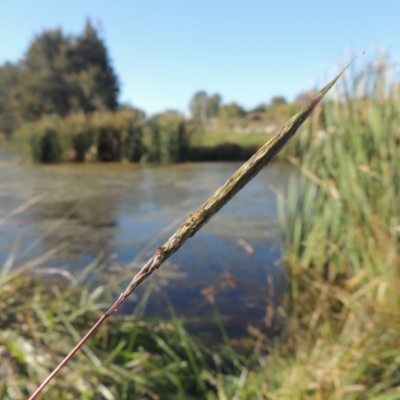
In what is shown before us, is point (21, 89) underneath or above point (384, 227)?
above

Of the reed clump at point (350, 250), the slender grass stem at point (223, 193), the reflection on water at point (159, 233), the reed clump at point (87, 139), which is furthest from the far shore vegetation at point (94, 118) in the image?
the slender grass stem at point (223, 193)

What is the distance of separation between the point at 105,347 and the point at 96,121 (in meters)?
7.43

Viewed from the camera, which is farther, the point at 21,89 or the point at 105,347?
the point at 21,89

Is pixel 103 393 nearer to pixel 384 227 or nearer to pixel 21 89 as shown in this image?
pixel 384 227

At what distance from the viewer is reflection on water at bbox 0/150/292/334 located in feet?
6.60

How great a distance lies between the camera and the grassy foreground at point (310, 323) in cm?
106

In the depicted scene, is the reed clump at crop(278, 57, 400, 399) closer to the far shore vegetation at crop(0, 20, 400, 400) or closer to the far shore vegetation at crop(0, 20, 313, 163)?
the far shore vegetation at crop(0, 20, 400, 400)

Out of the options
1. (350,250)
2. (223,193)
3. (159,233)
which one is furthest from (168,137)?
(223,193)

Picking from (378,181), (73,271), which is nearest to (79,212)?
(73,271)

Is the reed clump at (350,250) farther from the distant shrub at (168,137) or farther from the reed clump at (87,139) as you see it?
the reed clump at (87,139)

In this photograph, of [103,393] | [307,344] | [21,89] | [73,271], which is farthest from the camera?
[21,89]

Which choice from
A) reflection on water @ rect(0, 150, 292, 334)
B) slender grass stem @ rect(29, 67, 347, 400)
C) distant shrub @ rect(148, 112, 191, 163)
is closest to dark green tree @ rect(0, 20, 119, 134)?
distant shrub @ rect(148, 112, 191, 163)

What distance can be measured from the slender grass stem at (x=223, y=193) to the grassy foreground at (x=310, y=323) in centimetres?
100

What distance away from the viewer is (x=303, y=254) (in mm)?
1864
